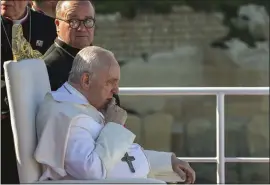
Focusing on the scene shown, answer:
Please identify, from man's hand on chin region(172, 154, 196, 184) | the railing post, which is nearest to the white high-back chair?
man's hand on chin region(172, 154, 196, 184)

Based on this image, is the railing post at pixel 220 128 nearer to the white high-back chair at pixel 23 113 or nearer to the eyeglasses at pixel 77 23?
the eyeglasses at pixel 77 23

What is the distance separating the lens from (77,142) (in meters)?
2.62

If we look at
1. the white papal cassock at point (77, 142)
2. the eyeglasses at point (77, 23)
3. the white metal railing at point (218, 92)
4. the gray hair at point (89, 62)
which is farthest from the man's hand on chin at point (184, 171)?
the white metal railing at point (218, 92)

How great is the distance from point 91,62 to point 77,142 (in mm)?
298

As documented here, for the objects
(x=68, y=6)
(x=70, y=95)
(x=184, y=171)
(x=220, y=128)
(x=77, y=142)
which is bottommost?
(x=220, y=128)

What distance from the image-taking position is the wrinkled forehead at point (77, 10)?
3377 mm

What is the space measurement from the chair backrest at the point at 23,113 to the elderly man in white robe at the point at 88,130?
33 mm

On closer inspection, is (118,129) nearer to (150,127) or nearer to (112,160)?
(112,160)

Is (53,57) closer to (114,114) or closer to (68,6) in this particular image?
(68,6)

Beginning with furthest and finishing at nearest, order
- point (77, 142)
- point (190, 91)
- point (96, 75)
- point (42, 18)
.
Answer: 1. point (190, 91)
2. point (42, 18)
3. point (96, 75)
4. point (77, 142)

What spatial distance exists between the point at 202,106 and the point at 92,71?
700cm

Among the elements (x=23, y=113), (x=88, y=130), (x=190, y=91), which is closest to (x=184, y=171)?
(x=88, y=130)

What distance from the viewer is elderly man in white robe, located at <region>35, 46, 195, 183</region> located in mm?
2619

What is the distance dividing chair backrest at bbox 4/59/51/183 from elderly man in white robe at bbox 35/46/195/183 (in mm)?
33
